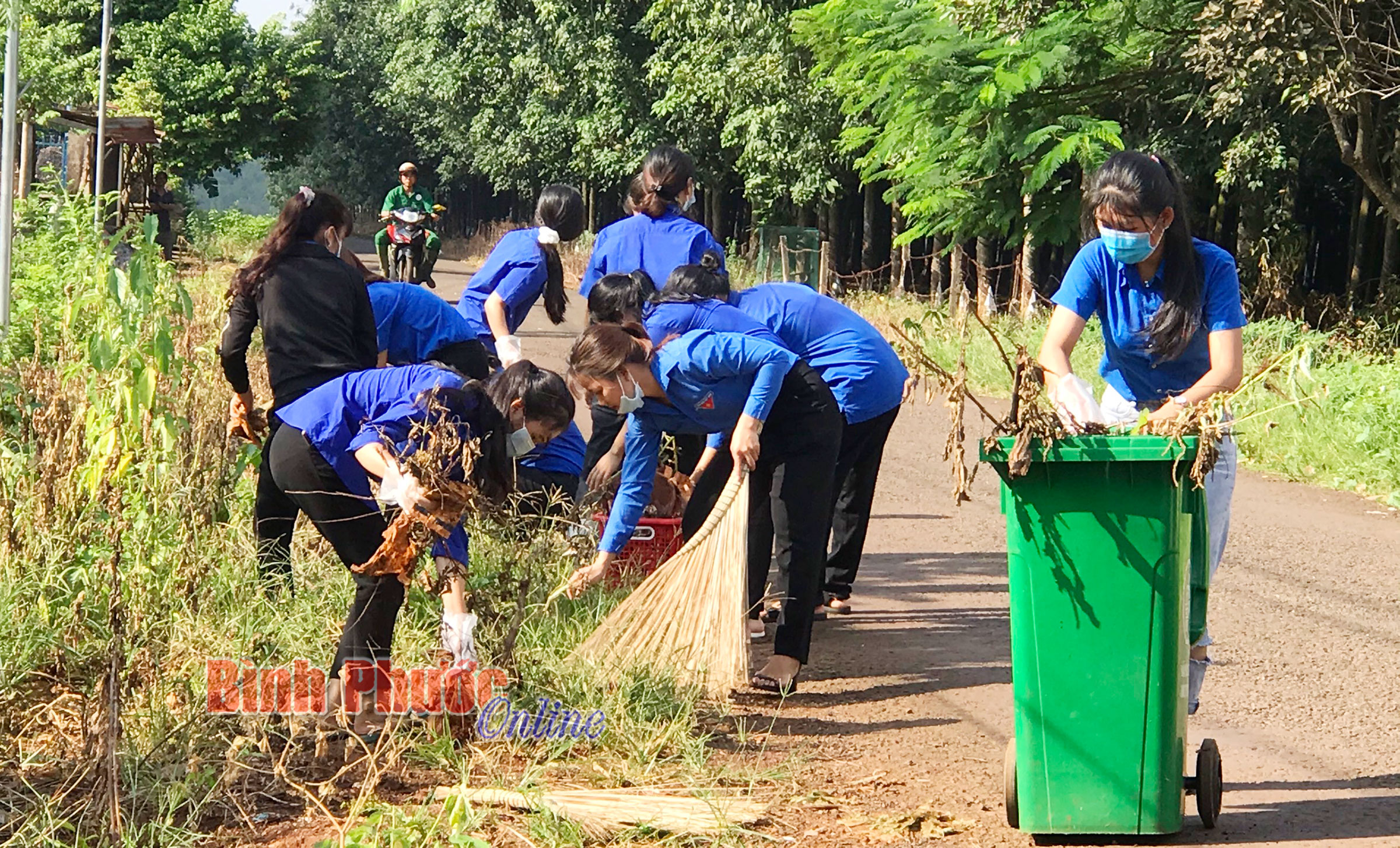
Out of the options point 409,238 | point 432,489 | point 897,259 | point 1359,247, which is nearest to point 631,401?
point 432,489

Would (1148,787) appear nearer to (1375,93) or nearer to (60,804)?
(60,804)

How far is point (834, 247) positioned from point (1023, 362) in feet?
85.0

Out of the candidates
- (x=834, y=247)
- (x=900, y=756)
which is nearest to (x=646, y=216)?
(x=900, y=756)

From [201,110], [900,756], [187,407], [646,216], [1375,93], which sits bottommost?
[900,756]

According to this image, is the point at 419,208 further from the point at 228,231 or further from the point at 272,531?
the point at 228,231

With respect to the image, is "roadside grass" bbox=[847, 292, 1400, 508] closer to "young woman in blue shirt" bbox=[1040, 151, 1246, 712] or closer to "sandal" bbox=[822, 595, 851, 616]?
"sandal" bbox=[822, 595, 851, 616]

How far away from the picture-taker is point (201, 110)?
43562mm

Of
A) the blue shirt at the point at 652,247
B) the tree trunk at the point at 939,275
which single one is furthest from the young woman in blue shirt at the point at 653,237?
the tree trunk at the point at 939,275

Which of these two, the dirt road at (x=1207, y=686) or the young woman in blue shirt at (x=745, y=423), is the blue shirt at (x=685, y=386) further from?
the dirt road at (x=1207, y=686)

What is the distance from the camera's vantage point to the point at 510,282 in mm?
7125

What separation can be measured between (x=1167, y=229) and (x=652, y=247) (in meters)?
2.81

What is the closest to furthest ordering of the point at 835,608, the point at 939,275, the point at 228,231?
the point at 835,608
the point at 939,275
the point at 228,231

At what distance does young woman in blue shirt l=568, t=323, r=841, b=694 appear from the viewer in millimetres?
5012

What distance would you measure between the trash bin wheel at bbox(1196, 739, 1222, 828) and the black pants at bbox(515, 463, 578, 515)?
8.21ft
